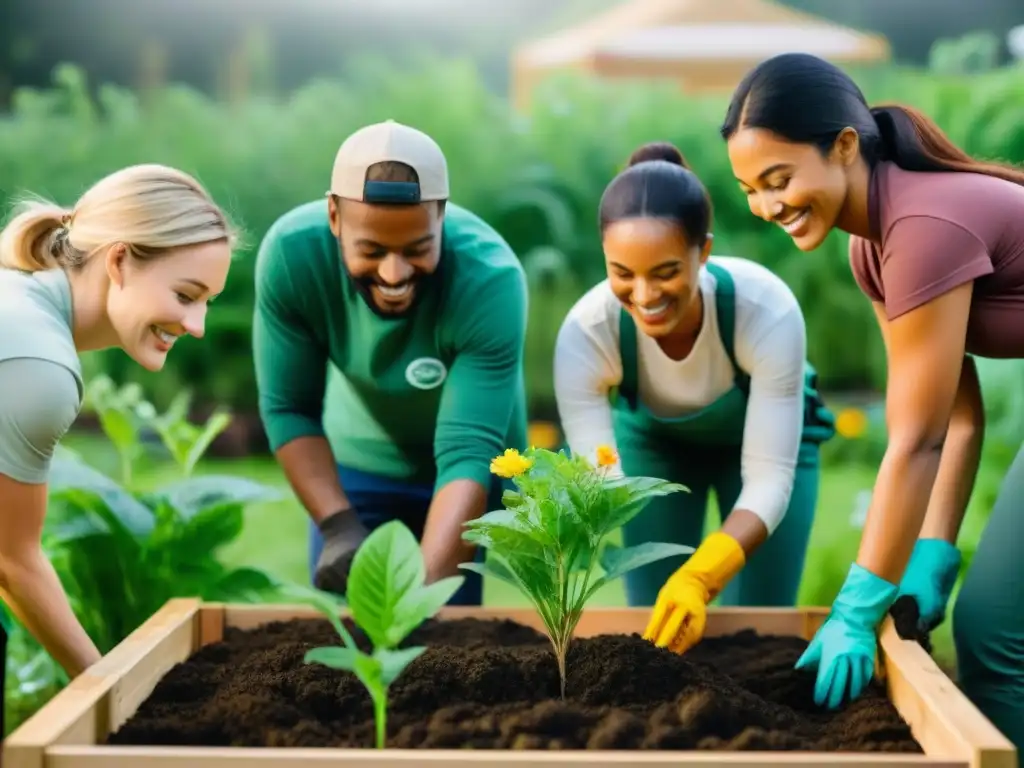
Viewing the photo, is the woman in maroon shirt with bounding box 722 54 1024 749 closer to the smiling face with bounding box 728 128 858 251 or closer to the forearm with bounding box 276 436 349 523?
the smiling face with bounding box 728 128 858 251

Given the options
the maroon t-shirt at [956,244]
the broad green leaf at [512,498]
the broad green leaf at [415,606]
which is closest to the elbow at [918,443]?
the maroon t-shirt at [956,244]

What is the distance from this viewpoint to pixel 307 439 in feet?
6.47

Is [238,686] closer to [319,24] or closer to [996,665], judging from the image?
[996,665]

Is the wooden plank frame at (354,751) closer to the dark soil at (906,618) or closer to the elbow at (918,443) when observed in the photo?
the dark soil at (906,618)

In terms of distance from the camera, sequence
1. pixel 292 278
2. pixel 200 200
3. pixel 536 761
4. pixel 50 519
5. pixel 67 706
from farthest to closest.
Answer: pixel 50 519 → pixel 292 278 → pixel 200 200 → pixel 67 706 → pixel 536 761

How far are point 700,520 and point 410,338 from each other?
0.61 metres

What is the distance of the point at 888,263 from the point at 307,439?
0.93 meters

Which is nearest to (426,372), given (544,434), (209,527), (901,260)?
(209,527)

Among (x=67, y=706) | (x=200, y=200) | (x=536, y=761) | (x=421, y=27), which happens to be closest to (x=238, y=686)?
(x=67, y=706)

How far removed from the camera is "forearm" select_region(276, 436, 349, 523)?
6.39ft

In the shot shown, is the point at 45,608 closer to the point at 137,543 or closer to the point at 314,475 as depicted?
the point at 314,475

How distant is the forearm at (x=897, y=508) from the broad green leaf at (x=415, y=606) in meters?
0.57

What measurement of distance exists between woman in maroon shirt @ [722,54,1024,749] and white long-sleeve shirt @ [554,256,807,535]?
0.19 m

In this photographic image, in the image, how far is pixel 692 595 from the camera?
169 centimetres
